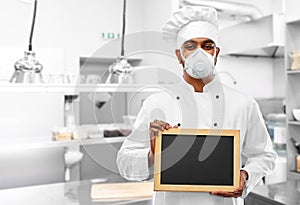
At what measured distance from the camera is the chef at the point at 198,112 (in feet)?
3.54

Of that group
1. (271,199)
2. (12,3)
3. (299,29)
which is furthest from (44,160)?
(299,29)

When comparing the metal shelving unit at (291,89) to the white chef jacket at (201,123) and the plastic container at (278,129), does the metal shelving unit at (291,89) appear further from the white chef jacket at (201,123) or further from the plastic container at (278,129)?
the white chef jacket at (201,123)

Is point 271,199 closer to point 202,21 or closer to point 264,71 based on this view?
point 202,21

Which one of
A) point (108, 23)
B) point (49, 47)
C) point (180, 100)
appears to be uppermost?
point (108, 23)

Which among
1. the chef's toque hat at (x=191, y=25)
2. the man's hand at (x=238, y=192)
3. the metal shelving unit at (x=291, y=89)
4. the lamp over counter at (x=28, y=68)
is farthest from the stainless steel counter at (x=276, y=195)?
the lamp over counter at (x=28, y=68)

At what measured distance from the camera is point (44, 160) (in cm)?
257

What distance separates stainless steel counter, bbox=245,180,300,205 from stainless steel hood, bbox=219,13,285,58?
1.50 meters

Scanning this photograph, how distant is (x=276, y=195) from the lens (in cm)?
171

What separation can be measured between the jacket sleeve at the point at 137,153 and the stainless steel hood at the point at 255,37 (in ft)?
7.25

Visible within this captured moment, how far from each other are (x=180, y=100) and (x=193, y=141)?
16 centimetres

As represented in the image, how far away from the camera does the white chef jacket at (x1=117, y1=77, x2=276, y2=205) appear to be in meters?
1.10

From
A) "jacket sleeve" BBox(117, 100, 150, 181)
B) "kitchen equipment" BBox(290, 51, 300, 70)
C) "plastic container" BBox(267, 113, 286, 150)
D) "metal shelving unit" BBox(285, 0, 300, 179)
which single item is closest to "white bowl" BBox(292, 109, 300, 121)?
"metal shelving unit" BBox(285, 0, 300, 179)

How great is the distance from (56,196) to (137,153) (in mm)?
948

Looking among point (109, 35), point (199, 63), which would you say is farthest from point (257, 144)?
point (109, 35)
